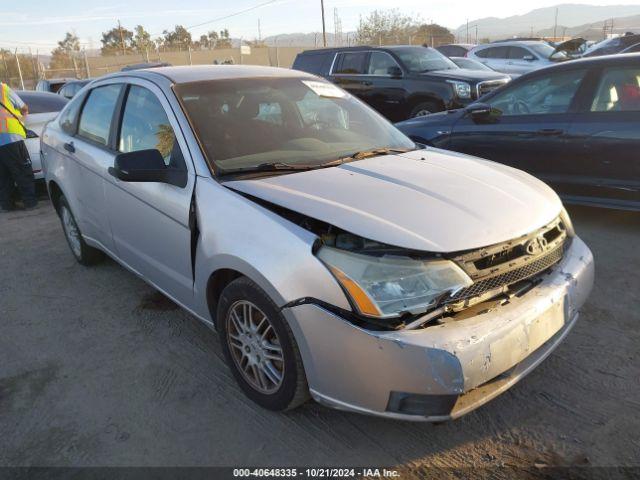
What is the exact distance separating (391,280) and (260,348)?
2.64ft

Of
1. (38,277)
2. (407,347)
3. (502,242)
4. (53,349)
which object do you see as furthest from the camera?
(38,277)

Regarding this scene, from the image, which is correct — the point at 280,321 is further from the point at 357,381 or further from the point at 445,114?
the point at 445,114

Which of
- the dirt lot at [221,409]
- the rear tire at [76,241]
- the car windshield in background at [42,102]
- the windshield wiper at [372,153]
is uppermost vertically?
the car windshield in background at [42,102]

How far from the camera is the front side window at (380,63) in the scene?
10.1 m

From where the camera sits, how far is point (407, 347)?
204 centimetres

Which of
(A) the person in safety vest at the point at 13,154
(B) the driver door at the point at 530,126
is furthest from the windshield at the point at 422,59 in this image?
(A) the person in safety vest at the point at 13,154

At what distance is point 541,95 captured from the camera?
5.34 m

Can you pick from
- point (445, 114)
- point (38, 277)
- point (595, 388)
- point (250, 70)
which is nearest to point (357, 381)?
point (595, 388)

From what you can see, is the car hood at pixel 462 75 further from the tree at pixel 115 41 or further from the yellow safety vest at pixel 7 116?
the tree at pixel 115 41

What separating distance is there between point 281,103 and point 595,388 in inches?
98.5

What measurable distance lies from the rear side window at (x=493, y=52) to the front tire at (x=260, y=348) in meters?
15.2

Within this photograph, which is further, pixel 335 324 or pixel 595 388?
pixel 595 388

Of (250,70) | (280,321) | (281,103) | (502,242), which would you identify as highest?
(250,70)

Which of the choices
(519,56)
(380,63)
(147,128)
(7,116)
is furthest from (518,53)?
(147,128)
